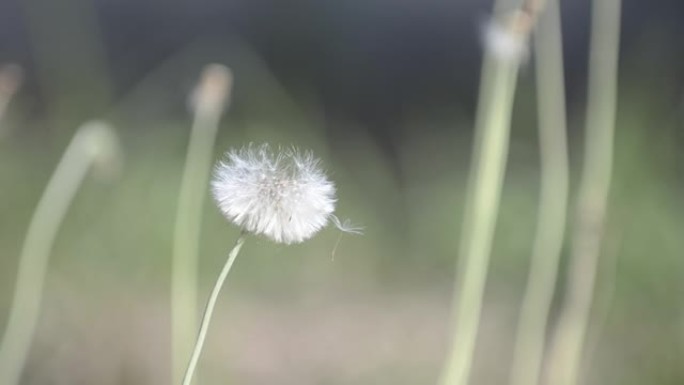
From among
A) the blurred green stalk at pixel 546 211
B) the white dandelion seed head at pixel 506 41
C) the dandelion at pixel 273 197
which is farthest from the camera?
the blurred green stalk at pixel 546 211

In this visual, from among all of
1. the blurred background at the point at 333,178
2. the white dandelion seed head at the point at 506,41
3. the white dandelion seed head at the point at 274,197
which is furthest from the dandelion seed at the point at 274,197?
the blurred background at the point at 333,178

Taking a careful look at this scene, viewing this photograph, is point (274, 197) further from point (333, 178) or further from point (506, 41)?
point (333, 178)

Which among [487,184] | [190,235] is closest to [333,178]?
[190,235]

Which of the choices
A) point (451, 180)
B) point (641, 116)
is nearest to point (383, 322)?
point (451, 180)

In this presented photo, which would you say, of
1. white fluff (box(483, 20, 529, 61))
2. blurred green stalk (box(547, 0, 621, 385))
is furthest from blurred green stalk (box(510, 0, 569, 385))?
white fluff (box(483, 20, 529, 61))

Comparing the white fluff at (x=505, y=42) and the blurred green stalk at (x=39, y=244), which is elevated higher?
the white fluff at (x=505, y=42)

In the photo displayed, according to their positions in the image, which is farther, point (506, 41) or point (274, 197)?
point (506, 41)

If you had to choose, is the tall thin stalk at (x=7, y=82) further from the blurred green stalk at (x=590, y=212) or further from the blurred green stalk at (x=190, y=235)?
the blurred green stalk at (x=590, y=212)

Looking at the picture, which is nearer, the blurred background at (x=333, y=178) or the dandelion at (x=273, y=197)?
the dandelion at (x=273, y=197)
